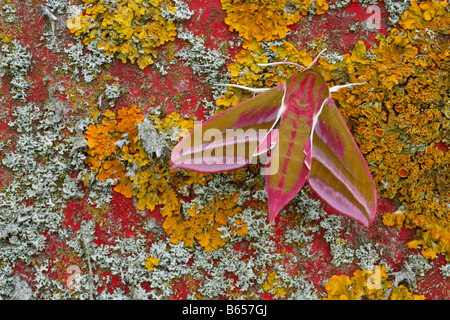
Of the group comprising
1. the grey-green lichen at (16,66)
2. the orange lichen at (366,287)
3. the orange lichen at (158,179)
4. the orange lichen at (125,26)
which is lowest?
the orange lichen at (366,287)

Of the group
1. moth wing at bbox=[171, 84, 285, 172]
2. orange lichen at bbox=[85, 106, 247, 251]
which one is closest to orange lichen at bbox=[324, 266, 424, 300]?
orange lichen at bbox=[85, 106, 247, 251]

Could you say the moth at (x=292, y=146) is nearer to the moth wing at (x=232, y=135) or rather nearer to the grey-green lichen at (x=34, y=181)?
the moth wing at (x=232, y=135)

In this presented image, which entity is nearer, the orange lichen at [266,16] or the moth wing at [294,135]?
the moth wing at [294,135]

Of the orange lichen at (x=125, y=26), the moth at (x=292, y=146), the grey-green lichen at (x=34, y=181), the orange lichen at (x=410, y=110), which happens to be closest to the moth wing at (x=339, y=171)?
the moth at (x=292, y=146)

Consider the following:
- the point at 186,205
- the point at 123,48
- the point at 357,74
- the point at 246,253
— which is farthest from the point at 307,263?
the point at 123,48

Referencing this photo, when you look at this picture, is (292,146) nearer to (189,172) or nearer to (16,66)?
(189,172)

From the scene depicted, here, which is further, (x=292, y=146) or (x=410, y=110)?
(x=410, y=110)

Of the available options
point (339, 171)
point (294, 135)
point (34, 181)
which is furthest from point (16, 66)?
point (339, 171)

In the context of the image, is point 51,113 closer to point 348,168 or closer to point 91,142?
point 91,142

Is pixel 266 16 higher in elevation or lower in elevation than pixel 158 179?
higher
